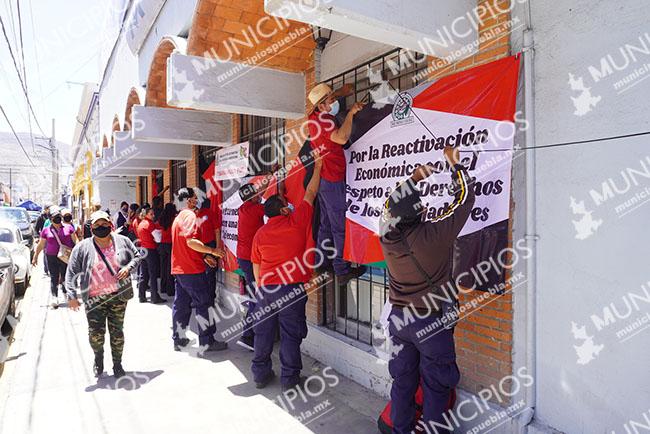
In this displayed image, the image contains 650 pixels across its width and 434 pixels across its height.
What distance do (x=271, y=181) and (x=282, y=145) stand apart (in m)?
1.19

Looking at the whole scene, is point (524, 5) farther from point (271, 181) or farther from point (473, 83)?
point (271, 181)

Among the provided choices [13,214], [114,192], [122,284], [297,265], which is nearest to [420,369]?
[297,265]

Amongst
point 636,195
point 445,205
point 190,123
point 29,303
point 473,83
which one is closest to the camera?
point 636,195

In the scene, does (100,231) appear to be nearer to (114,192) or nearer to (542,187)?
(542,187)

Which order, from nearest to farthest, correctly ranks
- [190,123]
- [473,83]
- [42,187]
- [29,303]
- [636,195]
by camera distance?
[636,195], [473,83], [190,123], [29,303], [42,187]

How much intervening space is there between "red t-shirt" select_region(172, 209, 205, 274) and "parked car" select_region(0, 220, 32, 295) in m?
5.46

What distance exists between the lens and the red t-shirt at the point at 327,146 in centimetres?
395

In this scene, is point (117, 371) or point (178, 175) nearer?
point (117, 371)

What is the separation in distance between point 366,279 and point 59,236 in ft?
20.7

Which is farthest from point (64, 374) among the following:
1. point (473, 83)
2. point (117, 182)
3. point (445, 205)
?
point (117, 182)

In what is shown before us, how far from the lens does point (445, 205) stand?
128 inches

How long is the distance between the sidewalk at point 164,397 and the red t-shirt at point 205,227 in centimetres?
148

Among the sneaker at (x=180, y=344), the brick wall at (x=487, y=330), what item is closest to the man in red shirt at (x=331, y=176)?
the brick wall at (x=487, y=330)

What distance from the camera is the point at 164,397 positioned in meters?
4.16
